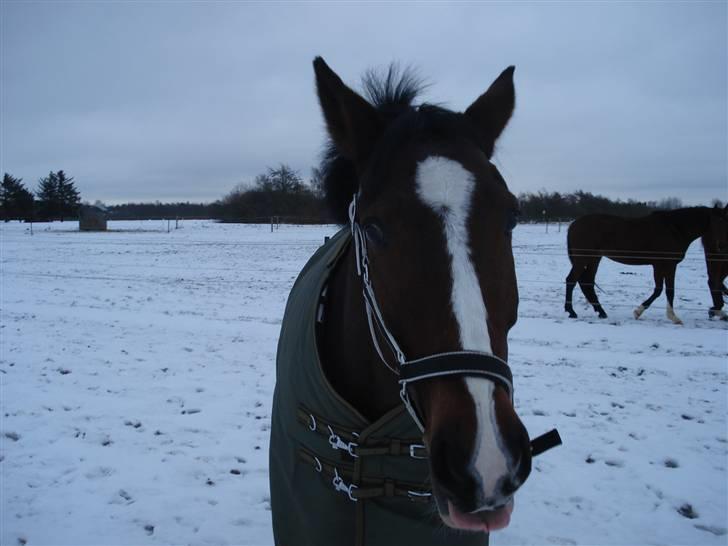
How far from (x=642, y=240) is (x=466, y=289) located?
35.7ft

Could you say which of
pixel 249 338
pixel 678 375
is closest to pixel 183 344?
pixel 249 338

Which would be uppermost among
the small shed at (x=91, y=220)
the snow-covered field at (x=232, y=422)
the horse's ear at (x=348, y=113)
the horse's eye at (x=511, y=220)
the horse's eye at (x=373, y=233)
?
the small shed at (x=91, y=220)

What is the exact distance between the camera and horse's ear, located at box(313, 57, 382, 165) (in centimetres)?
185

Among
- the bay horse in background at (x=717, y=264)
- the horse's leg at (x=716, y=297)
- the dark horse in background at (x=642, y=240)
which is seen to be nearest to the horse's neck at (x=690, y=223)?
the dark horse in background at (x=642, y=240)

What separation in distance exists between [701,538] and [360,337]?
3.10m

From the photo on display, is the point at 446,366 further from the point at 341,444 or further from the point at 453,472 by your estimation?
the point at 341,444

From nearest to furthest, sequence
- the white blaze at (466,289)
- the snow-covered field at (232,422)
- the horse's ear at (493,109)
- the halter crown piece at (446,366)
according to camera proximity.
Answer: the white blaze at (466,289)
the halter crown piece at (446,366)
the horse's ear at (493,109)
the snow-covered field at (232,422)

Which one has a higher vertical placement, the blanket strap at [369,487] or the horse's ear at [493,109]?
the horse's ear at [493,109]

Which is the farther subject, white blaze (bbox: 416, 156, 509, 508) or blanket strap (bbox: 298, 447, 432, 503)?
blanket strap (bbox: 298, 447, 432, 503)

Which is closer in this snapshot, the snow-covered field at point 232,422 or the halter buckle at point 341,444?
the halter buckle at point 341,444

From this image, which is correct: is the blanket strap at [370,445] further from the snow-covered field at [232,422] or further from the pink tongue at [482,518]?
the snow-covered field at [232,422]

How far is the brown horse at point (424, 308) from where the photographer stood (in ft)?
3.97

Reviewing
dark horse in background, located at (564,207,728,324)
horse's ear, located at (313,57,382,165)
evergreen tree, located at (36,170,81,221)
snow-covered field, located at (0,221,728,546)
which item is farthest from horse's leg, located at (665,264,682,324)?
evergreen tree, located at (36,170,81,221)

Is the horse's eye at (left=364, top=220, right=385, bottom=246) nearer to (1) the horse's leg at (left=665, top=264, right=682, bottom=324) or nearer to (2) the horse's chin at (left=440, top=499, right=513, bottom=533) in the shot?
(2) the horse's chin at (left=440, top=499, right=513, bottom=533)
